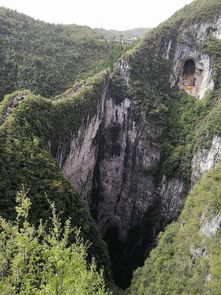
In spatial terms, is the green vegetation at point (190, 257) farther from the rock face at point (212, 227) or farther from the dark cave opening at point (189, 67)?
the dark cave opening at point (189, 67)

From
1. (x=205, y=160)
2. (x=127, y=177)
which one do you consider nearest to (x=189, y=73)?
(x=205, y=160)

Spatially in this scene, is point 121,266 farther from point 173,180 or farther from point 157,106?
point 157,106

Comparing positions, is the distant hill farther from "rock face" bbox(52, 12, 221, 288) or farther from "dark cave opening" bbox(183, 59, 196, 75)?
"rock face" bbox(52, 12, 221, 288)

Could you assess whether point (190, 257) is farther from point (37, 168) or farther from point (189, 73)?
point (189, 73)

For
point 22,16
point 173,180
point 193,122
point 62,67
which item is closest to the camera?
point 173,180

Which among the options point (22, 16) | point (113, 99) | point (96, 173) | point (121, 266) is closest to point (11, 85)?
point (113, 99)

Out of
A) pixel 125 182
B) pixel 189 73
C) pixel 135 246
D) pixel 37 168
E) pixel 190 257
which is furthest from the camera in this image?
pixel 189 73
